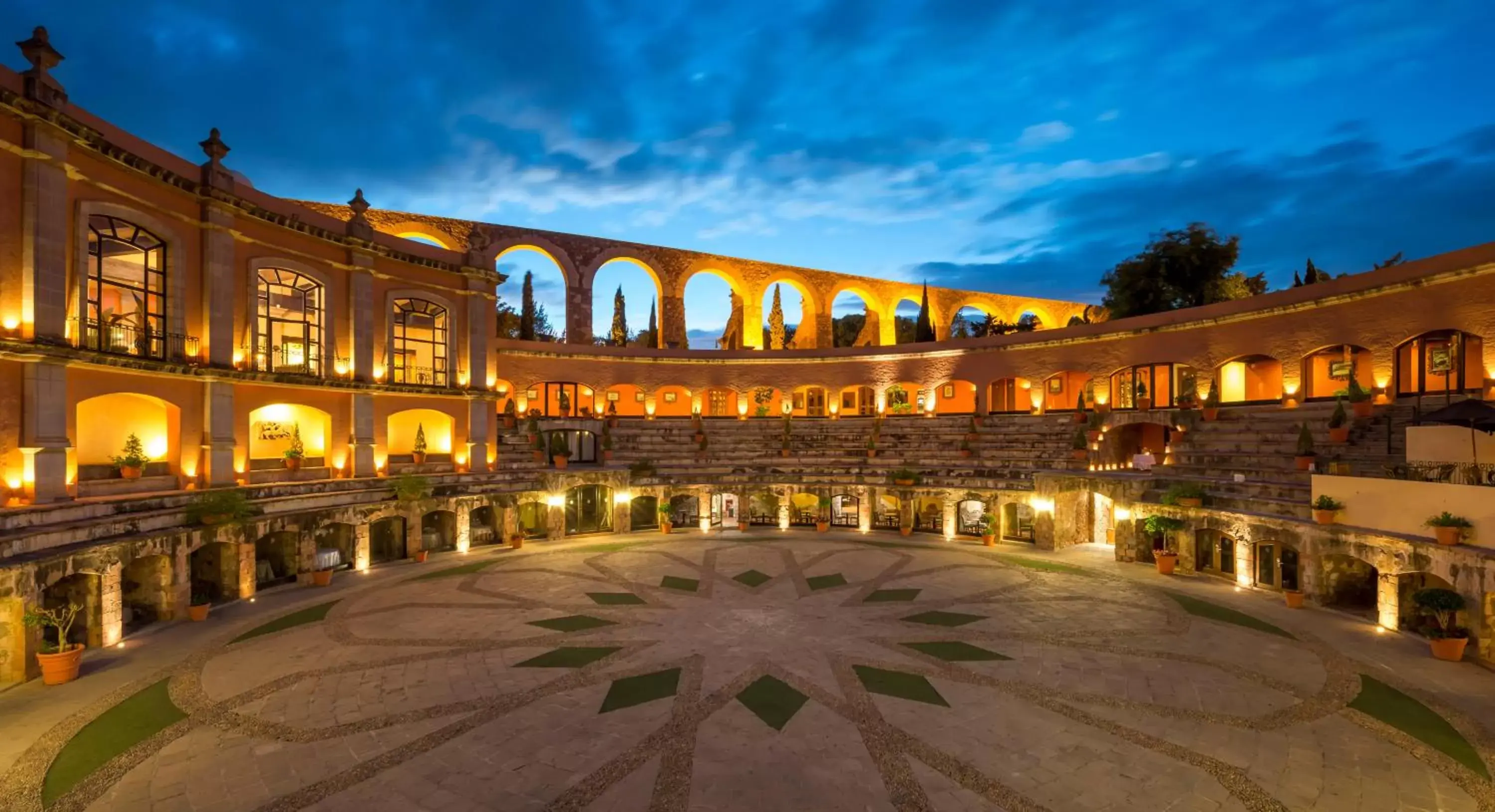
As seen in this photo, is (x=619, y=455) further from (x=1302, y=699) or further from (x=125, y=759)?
(x=1302, y=699)

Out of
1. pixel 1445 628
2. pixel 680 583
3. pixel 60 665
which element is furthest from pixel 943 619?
pixel 60 665

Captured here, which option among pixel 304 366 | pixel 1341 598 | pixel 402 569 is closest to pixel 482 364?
pixel 304 366

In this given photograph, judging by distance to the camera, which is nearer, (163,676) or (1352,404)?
(163,676)

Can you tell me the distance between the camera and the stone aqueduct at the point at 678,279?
35.5 m

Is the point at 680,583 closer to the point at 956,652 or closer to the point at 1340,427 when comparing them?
the point at 956,652

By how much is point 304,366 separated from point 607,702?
1909cm

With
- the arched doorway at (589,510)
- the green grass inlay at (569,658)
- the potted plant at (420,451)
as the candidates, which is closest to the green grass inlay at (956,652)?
the green grass inlay at (569,658)

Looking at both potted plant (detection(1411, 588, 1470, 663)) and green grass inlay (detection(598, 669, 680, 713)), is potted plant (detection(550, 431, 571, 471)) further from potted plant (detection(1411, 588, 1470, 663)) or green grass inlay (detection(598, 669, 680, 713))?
potted plant (detection(1411, 588, 1470, 663))

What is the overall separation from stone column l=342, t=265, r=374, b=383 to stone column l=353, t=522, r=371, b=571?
20.4ft

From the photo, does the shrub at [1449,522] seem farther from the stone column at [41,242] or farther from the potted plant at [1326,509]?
the stone column at [41,242]

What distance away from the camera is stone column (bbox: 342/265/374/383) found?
76.1ft

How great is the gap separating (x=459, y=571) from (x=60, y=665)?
30.5 feet

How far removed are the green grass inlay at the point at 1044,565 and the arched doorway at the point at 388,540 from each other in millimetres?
21109

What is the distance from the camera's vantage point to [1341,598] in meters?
15.5
